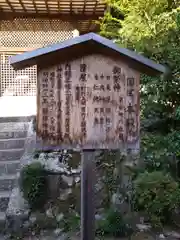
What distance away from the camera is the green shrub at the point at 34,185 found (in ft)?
18.2

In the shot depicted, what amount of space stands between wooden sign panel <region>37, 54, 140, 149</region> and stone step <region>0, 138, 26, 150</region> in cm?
451

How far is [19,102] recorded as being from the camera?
12.0m

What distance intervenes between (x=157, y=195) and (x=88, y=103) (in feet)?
7.48

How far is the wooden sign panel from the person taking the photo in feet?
11.1

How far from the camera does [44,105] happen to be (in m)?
3.38

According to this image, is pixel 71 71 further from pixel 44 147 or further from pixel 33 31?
pixel 33 31

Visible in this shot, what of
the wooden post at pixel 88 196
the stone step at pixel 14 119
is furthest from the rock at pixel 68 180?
the stone step at pixel 14 119

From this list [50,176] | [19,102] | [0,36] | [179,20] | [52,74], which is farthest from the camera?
[0,36]

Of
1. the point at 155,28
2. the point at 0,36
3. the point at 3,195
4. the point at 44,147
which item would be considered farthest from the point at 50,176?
the point at 0,36

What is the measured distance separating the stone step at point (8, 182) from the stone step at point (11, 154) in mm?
628

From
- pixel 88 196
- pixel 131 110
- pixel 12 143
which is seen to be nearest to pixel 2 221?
pixel 88 196

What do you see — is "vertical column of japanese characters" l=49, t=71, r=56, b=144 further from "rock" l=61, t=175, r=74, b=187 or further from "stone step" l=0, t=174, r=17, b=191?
"stone step" l=0, t=174, r=17, b=191

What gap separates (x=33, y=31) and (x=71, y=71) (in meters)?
10.6

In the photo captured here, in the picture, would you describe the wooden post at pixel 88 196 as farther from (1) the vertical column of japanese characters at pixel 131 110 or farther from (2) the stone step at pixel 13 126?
(2) the stone step at pixel 13 126
